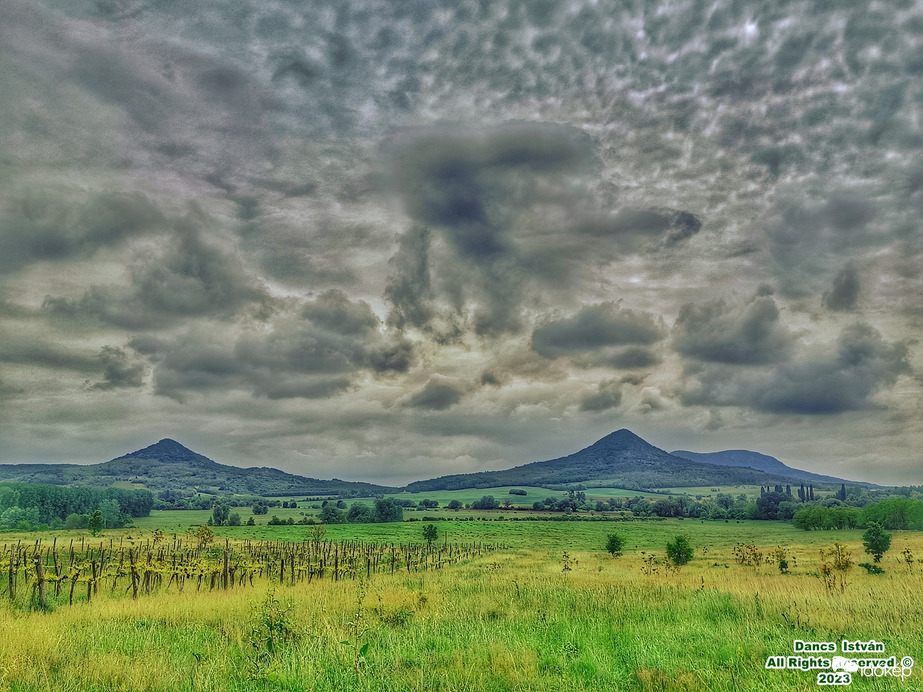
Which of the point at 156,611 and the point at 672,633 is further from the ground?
the point at 672,633

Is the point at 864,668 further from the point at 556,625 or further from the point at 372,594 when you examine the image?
the point at 372,594

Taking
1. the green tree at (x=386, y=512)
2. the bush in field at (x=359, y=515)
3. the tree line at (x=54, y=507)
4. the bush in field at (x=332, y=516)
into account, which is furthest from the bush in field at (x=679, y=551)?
the tree line at (x=54, y=507)

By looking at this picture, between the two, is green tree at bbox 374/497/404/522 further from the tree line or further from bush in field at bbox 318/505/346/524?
the tree line

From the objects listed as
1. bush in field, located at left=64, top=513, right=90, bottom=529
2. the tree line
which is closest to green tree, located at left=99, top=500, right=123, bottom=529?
the tree line

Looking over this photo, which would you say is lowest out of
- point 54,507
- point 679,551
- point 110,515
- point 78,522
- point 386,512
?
point 386,512

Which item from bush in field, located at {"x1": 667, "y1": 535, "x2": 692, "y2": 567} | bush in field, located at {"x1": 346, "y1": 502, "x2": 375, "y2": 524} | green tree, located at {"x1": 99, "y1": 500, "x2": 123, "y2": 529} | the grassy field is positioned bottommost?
bush in field, located at {"x1": 346, "y1": 502, "x2": 375, "y2": 524}

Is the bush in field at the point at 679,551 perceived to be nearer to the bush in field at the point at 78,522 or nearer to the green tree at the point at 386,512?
the green tree at the point at 386,512

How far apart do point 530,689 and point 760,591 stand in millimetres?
13257

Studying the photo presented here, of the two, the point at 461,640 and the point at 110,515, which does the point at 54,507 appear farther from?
the point at 461,640

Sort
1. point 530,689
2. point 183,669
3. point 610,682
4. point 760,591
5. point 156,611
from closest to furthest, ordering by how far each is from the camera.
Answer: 1. point 530,689
2. point 610,682
3. point 183,669
4. point 156,611
5. point 760,591

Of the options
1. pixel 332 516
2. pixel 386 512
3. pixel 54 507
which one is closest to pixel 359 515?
pixel 386 512

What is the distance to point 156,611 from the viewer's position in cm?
→ 1584

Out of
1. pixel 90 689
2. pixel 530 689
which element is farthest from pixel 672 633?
pixel 90 689

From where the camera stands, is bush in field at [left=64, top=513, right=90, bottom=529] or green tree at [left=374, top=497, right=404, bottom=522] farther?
green tree at [left=374, top=497, right=404, bottom=522]
